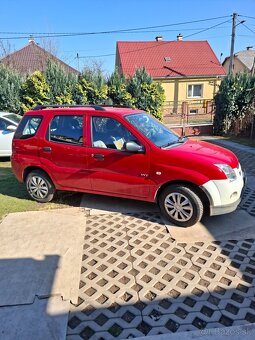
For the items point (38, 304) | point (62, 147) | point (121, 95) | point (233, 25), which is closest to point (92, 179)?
point (62, 147)

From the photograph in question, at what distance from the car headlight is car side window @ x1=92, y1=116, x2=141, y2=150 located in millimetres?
1331

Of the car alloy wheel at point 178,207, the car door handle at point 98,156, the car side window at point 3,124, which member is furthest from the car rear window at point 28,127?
the car side window at point 3,124

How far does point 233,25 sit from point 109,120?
21.3m

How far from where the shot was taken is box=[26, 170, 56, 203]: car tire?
5.29 m

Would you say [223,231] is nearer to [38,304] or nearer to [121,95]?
[38,304]

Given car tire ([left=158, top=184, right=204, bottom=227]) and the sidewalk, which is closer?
the sidewalk

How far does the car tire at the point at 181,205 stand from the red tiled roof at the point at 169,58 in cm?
2328

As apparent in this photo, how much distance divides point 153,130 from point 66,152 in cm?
155

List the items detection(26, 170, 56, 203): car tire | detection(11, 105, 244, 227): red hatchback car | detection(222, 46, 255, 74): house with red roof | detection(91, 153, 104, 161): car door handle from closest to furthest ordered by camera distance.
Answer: detection(11, 105, 244, 227): red hatchback car < detection(91, 153, 104, 161): car door handle < detection(26, 170, 56, 203): car tire < detection(222, 46, 255, 74): house with red roof

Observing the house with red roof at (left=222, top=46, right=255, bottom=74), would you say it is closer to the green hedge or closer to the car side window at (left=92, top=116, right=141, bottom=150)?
the green hedge

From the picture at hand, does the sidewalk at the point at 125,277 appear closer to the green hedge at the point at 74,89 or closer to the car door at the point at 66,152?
the car door at the point at 66,152

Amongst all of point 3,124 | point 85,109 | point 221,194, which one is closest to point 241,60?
point 3,124

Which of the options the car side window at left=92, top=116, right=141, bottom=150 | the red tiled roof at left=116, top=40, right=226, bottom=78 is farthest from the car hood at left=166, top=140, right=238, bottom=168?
the red tiled roof at left=116, top=40, right=226, bottom=78

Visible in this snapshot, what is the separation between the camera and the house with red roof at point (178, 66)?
26.1m
